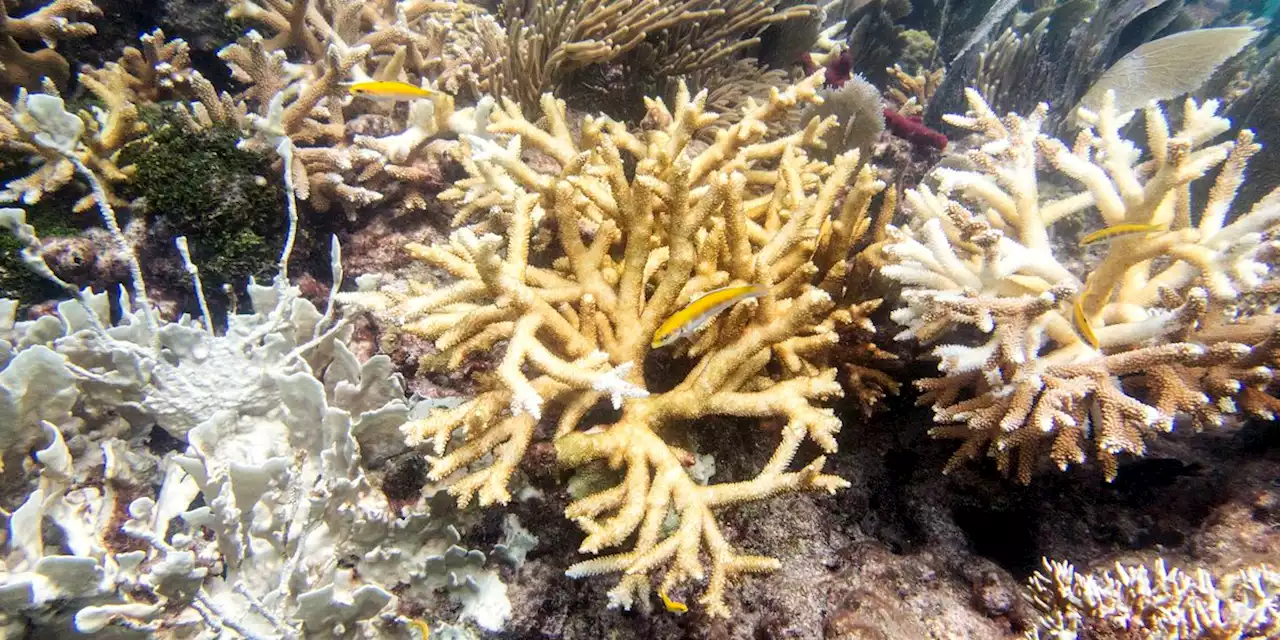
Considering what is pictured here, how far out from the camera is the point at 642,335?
7.43ft

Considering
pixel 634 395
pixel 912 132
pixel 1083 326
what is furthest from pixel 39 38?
pixel 912 132

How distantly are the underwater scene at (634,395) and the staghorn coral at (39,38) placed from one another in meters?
0.72

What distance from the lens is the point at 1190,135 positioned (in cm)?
221

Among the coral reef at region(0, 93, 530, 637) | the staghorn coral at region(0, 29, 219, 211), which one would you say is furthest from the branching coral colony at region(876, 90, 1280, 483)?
the staghorn coral at region(0, 29, 219, 211)

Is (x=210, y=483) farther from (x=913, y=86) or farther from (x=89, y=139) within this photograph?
(x=913, y=86)

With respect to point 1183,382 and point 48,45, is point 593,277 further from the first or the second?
point 48,45

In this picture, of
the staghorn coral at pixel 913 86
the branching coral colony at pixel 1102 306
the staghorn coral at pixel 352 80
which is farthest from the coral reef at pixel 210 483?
the staghorn coral at pixel 913 86

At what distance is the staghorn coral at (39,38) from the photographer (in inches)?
137

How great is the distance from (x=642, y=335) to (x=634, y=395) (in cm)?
54

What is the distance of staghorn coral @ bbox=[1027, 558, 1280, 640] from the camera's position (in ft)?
6.00

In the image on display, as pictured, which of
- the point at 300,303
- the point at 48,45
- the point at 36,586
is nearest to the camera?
the point at 36,586

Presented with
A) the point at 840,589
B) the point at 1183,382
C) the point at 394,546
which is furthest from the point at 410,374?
the point at 1183,382

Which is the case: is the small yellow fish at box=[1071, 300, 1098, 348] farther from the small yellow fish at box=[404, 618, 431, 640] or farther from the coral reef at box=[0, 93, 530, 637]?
the small yellow fish at box=[404, 618, 431, 640]

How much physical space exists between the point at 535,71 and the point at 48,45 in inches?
116
